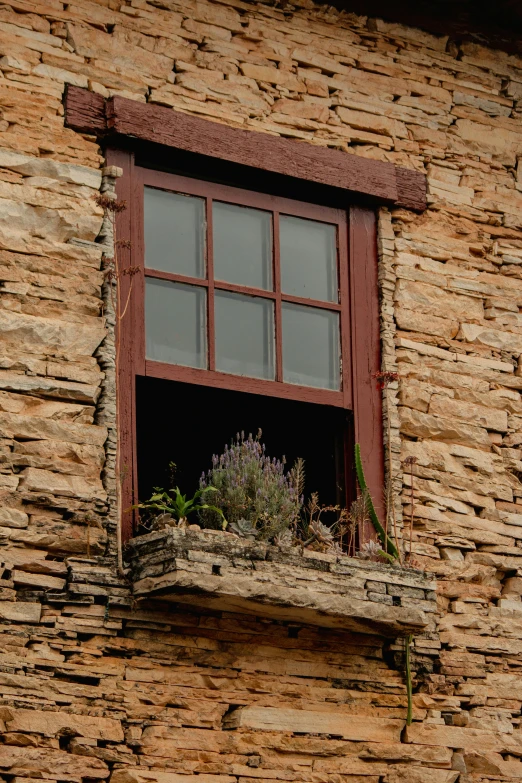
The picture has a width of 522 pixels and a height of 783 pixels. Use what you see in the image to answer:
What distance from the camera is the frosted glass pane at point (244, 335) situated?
26.3 feet

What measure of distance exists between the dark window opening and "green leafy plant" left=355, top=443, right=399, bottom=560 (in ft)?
0.60

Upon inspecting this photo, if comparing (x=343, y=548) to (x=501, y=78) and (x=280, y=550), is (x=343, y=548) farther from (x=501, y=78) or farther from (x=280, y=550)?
(x=501, y=78)

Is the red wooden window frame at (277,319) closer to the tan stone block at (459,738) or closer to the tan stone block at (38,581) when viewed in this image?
the tan stone block at (38,581)

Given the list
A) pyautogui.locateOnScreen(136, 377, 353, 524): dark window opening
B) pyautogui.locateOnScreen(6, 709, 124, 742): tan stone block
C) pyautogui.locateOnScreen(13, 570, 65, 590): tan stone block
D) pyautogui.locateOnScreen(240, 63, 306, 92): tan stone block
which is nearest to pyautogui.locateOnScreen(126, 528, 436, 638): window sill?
pyautogui.locateOnScreen(13, 570, 65, 590): tan stone block

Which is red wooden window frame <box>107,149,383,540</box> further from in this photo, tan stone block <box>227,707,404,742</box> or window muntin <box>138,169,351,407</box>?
tan stone block <box>227,707,404,742</box>

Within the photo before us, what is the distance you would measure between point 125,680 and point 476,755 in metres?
1.70

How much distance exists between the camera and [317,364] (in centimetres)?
823

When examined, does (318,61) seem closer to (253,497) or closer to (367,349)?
(367,349)

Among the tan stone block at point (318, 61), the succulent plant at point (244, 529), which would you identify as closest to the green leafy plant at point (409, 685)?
the succulent plant at point (244, 529)

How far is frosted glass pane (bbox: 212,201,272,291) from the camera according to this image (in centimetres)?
817

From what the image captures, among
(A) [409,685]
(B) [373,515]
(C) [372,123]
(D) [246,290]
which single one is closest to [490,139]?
(C) [372,123]

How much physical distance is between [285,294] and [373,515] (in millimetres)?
1186

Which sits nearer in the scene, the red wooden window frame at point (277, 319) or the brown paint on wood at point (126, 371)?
the brown paint on wood at point (126, 371)

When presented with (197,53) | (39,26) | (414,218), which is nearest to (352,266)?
(414,218)
